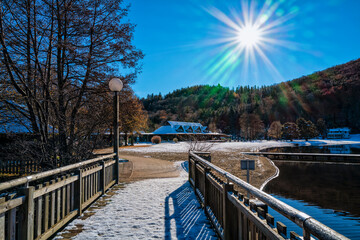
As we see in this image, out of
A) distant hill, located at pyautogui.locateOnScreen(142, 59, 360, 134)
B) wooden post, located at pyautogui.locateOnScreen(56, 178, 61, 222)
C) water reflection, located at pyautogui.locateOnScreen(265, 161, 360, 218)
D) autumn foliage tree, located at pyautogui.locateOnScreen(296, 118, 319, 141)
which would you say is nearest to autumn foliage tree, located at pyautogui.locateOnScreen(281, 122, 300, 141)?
autumn foliage tree, located at pyautogui.locateOnScreen(296, 118, 319, 141)

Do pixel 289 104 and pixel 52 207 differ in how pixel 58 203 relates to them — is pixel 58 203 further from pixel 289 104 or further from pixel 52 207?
pixel 289 104

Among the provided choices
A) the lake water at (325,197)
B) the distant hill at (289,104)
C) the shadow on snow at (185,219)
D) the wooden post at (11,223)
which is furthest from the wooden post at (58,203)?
the distant hill at (289,104)

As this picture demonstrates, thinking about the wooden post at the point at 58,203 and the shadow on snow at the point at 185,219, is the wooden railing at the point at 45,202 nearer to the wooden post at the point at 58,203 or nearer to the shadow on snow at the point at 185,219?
the wooden post at the point at 58,203

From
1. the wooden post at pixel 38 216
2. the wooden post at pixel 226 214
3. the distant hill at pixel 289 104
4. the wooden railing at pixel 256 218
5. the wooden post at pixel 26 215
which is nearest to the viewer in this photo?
the wooden railing at pixel 256 218

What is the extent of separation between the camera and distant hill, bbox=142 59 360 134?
122812 mm

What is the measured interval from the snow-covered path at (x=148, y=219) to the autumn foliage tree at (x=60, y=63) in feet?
8.24

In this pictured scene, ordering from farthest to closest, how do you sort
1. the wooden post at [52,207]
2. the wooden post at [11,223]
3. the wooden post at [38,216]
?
the wooden post at [52,207] < the wooden post at [38,216] < the wooden post at [11,223]

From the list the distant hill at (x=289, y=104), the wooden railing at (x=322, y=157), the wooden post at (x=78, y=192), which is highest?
the distant hill at (x=289, y=104)

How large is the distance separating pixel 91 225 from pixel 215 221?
2410mm

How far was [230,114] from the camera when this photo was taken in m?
124

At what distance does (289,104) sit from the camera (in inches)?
5659

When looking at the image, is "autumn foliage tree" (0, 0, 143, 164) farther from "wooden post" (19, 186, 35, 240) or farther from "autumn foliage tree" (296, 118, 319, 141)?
"autumn foliage tree" (296, 118, 319, 141)

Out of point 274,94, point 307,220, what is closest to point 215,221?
point 307,220

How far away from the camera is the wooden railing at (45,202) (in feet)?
8.87
